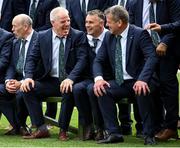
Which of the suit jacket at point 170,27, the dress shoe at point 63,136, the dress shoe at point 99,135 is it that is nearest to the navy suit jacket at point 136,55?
the suit jacket at point 170,27

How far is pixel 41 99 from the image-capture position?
364 inches

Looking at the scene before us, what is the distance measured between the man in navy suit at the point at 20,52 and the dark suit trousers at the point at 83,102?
83 centimetres

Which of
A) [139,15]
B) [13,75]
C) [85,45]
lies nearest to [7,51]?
[13,75]

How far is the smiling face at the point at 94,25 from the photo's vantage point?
9.14 meters

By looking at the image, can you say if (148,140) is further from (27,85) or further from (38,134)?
(27,85)

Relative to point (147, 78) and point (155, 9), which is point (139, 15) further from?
point (147, 78)

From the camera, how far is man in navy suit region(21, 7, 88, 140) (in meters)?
9.09

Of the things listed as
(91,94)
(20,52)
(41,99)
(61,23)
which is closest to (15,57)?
(20,52)

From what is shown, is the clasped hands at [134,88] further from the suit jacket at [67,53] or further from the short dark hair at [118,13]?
the short dark hair at [118,13]

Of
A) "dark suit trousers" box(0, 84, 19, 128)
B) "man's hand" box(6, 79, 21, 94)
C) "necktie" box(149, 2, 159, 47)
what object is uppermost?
"necktie" box(149, 2, 159, 47)

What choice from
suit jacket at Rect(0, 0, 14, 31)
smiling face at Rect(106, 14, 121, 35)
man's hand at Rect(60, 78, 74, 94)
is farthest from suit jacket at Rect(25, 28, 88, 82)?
suit jacket at Rect(0, 0, 14, 31)

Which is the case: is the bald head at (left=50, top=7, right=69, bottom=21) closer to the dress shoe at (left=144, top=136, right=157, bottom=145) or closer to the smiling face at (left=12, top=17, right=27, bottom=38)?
the smiling face at (left=12, top=17, right=27, bottom=38)

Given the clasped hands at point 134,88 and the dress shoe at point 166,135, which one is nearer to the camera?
the clasped hands at point 134,88

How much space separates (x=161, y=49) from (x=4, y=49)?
2.27 meters
